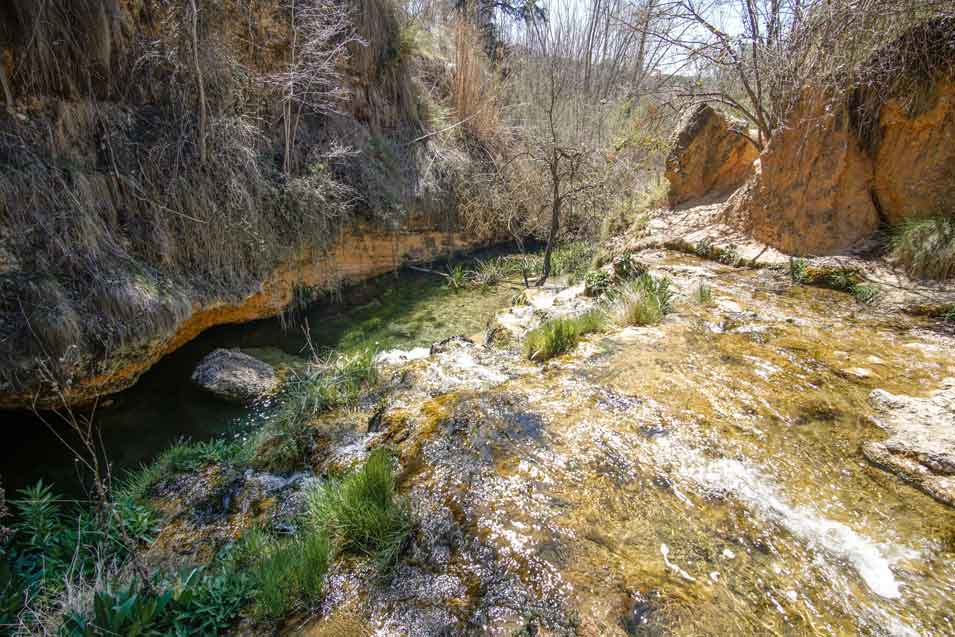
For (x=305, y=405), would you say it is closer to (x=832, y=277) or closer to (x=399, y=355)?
(x=399, y=355)

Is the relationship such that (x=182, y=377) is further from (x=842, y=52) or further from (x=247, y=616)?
(x=842, y=52)

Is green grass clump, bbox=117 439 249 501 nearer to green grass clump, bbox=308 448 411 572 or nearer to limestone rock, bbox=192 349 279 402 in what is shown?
limestone rock, bbox=192 349 279 402

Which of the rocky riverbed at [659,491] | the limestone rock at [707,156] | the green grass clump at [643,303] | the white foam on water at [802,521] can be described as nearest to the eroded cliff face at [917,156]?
the rocky riverbed at [659,491]

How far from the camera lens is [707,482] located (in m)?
1.94

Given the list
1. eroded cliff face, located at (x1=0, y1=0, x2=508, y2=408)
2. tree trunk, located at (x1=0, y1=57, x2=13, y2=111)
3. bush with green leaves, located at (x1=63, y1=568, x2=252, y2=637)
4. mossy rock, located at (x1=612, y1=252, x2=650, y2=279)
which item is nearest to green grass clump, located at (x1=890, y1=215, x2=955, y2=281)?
mossy rock, located at (x1=612, y1=252, x2=650, y2=279)

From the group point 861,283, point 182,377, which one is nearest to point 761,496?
point 861,283

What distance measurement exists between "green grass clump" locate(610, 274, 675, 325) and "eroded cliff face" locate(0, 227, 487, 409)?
360cm

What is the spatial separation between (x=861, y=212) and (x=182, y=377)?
709 centimetres

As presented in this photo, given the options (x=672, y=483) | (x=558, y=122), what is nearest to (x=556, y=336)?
(x=672, y=483)

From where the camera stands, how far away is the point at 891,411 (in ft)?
7.61

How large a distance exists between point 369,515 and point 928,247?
→ 4.97 meters

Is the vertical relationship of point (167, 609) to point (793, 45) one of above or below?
below

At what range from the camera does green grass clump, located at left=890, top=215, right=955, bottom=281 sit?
3652mm

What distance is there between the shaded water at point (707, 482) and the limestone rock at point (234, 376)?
195cm
